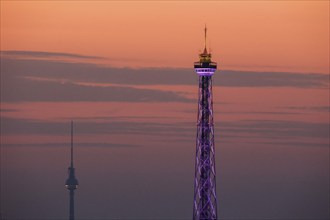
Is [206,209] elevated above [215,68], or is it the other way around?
[215,68]

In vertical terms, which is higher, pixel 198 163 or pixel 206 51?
pixel 206 51

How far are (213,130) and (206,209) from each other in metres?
7.72

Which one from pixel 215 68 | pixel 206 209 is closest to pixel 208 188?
pixel 206 209

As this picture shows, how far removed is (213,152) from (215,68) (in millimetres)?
8163

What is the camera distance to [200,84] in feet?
481

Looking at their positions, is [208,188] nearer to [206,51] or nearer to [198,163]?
[198,163]

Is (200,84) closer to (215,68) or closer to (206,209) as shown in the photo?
(215,68)

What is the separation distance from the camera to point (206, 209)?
147 metres

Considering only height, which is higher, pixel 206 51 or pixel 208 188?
pixel 206 51

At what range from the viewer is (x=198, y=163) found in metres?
147

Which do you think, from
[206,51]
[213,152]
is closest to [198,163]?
[213,152]

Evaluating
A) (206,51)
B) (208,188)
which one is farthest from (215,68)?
(208,188)

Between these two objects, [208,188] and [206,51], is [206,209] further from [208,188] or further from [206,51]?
[206,51]

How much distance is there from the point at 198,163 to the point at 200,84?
7.68m
